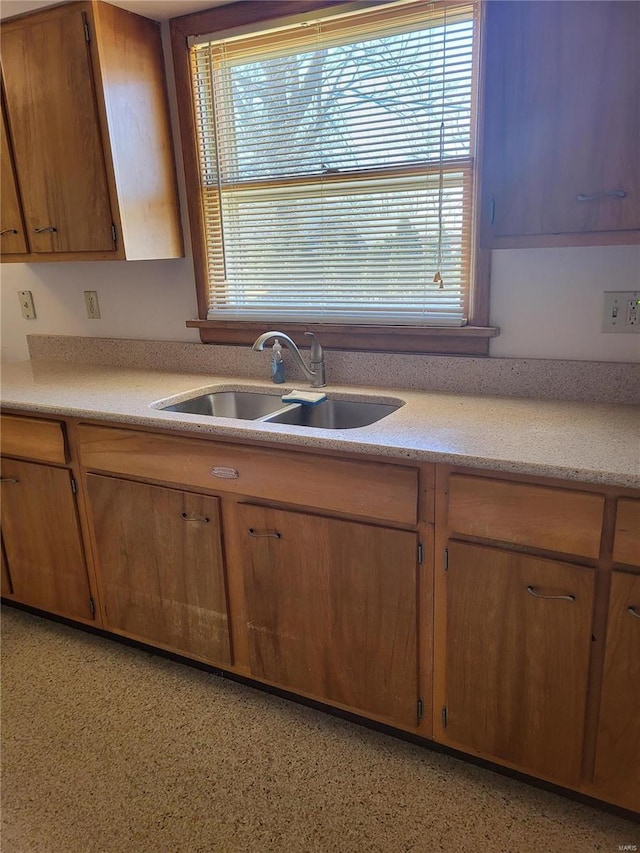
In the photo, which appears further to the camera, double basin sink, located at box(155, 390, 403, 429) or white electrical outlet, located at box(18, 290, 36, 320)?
white electrical outlet, located at box(18, 290, 36, 320)

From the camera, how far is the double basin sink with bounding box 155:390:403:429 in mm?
1937

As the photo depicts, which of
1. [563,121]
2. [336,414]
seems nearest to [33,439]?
[336,414]

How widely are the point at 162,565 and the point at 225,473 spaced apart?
44 centimetres

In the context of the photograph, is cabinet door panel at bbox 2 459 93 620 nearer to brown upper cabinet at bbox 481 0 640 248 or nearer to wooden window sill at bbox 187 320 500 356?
wooden window sill at bbox 187 320 500 356

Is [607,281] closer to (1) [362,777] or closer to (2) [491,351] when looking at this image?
(2) [491,351]

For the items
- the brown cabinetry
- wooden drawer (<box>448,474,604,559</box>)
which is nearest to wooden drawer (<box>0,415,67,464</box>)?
the brown cabinetry

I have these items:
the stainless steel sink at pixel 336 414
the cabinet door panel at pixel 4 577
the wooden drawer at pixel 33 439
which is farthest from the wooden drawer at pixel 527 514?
Result: the cabinet door panel at pixel 4 577

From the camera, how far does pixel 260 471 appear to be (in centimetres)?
163

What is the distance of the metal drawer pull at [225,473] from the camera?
5.50 feet

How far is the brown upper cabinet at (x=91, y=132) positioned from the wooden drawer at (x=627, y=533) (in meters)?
1.73

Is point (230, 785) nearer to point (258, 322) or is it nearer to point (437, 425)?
point (437, 425)

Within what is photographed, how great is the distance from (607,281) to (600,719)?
1.12 metres

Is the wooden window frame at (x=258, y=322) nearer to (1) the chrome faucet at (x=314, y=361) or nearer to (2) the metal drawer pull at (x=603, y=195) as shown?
(1) the chrome faucet at (x=314, y=361)

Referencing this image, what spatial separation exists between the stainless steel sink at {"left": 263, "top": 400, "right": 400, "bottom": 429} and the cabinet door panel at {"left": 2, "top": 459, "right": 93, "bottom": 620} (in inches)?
30.6
